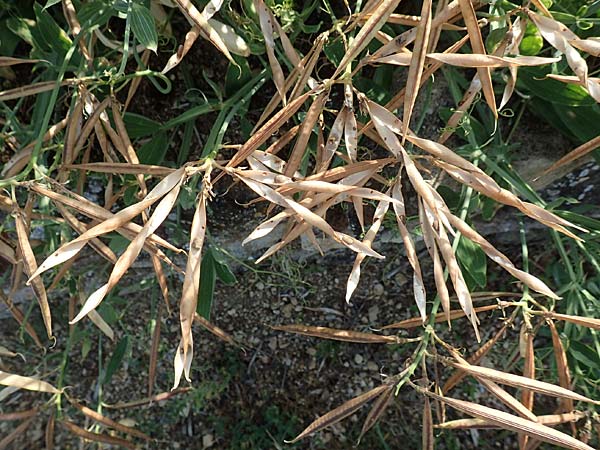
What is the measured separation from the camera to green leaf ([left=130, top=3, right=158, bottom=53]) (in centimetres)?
71

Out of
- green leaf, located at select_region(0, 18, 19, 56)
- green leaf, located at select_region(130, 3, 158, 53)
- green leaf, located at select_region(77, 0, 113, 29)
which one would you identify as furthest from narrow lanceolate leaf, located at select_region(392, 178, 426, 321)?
green leaf, located at select_region(0, 18, 19, 56)

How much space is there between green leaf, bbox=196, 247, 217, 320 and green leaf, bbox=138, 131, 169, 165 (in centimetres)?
18

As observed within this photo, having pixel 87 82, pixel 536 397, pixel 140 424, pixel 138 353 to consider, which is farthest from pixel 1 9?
pixel 536 397

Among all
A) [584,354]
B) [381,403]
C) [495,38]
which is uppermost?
[495,38]

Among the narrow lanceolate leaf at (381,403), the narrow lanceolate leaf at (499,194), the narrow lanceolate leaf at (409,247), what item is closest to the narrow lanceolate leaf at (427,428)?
the narrow lanceolate leaf at (381,403)

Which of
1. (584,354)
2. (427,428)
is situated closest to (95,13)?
(427,428)

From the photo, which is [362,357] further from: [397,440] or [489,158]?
[489,158]

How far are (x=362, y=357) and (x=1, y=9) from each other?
113cm

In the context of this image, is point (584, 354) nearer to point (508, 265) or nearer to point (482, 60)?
point (508, 265)

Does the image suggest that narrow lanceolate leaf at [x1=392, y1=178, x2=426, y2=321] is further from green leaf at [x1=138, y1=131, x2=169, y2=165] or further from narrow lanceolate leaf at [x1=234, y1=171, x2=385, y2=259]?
green leaf at [x1=138, y1=131, x2=169, y2=165]

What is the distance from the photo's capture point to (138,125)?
960 millimetres

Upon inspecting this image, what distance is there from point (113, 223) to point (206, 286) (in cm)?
42

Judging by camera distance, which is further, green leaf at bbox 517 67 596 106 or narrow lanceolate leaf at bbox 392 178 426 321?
green leaf at bbox 517 67 596 106

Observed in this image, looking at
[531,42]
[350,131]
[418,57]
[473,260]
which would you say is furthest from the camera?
→ [473,260]
